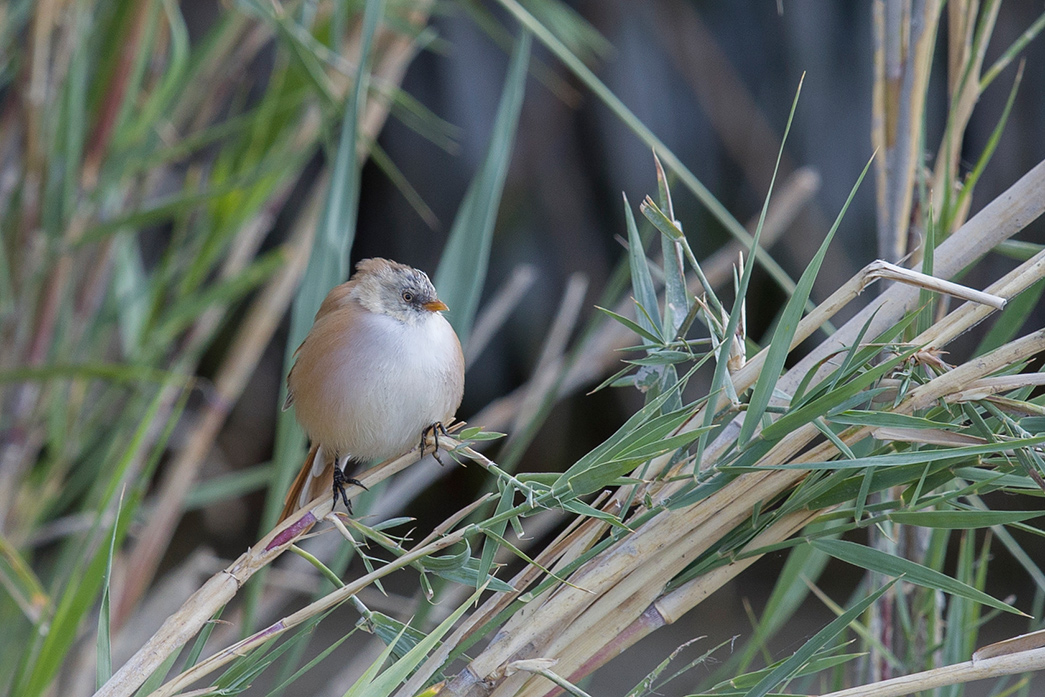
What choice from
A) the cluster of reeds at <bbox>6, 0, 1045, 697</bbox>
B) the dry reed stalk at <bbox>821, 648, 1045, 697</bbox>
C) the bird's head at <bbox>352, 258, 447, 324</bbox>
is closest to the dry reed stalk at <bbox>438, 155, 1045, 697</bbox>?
the cluster of reeds at <bbox>6, 0, 1045, 697</bbox>

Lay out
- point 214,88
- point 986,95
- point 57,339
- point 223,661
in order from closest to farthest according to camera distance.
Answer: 1. point 223,661
2. point 57,339
3. point 214,88
4. point 986,95

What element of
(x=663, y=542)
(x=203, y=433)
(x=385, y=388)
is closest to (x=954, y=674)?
(x=663, y=542)

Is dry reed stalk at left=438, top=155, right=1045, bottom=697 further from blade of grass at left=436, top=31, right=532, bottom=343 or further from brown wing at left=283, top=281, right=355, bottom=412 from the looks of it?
brown wing at left=283, top=281, right=355, bottom=412

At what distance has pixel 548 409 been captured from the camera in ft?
2.69

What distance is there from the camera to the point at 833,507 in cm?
53

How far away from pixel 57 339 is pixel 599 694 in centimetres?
146

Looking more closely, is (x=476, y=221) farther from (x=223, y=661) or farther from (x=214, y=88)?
(x=214, y=88)

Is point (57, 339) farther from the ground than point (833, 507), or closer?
closer

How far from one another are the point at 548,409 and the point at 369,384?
0.54ft

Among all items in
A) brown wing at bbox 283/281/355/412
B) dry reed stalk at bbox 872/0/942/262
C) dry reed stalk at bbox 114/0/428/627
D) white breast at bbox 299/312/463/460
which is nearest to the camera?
dry reed stalk at bbox 872/0/942/262

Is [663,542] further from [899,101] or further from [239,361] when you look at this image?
[239,361]

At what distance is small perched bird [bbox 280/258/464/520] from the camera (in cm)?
85

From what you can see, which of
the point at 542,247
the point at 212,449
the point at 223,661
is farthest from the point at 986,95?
the point at 212,449

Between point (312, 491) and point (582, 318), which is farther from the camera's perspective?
point (582, 318)
